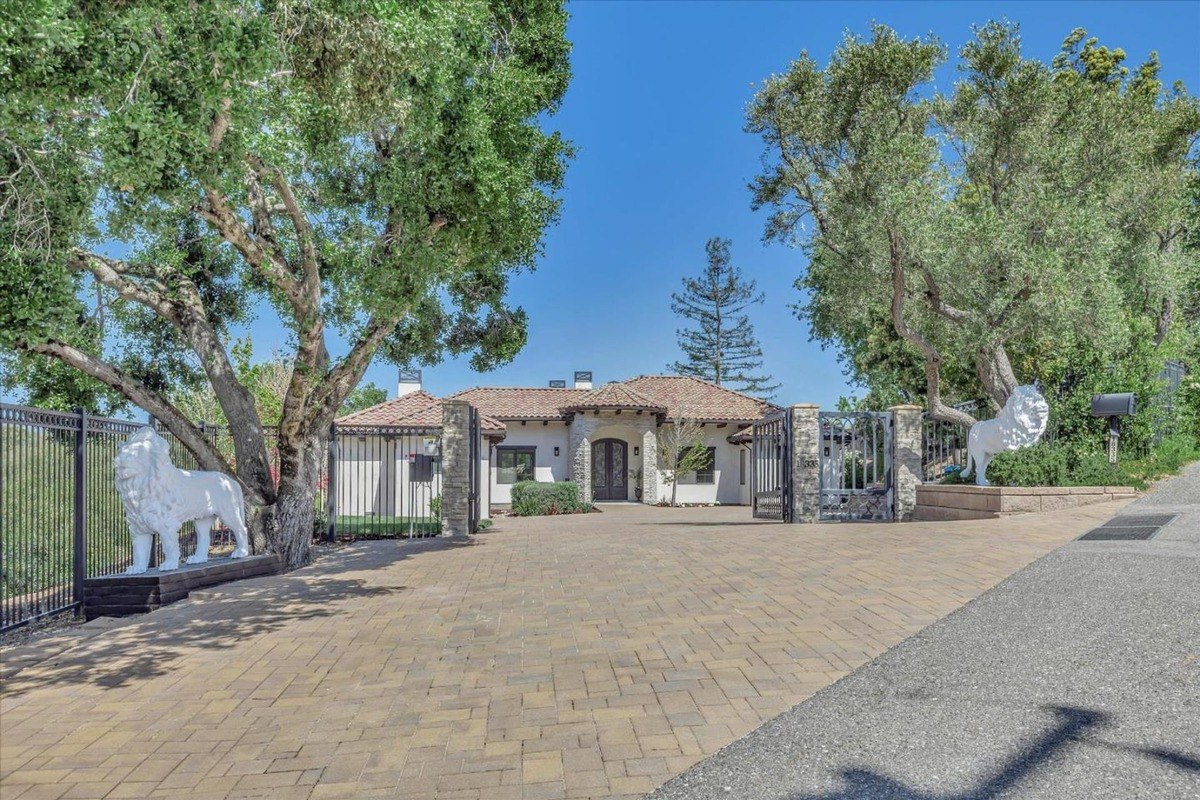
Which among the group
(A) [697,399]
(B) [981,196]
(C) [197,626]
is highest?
(B) [981,196]

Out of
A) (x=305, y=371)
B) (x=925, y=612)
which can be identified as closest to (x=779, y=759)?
(x=925, y=612)

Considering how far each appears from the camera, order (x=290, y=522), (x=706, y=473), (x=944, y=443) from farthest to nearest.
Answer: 1. (x=706, y=473)
2. (x=944, y=443)
3. (x=290, y=522)

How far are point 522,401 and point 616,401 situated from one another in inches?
192

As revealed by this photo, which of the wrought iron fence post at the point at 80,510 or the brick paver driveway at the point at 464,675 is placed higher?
the wrought iron fence post at the point at 80,510

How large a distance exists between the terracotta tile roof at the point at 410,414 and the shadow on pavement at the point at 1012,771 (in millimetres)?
18526

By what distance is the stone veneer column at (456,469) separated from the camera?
13398 millimetres

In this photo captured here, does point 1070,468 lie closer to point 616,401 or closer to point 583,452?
point 616,401

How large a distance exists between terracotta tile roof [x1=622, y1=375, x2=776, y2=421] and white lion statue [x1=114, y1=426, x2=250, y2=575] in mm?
21229

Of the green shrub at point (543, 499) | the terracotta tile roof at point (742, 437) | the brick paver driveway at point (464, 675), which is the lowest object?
the green shrub at point (543, 499)

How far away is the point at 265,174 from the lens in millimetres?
8898

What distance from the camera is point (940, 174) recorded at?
14578mm

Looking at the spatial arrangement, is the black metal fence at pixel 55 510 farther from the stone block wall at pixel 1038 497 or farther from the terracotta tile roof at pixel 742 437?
the terracotta tile roof at pixel 742 437

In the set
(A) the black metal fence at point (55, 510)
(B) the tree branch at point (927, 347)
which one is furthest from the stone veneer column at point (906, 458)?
(A) the black metal fence at point (55, 510)

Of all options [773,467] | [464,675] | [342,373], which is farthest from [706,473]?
[464,675]
